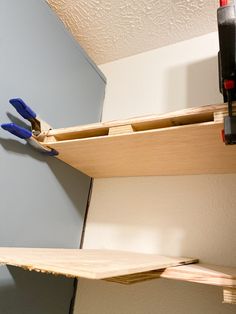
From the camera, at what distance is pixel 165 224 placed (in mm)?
915

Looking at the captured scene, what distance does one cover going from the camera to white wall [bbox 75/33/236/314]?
0.82m

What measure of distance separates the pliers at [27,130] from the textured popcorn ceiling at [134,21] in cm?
54

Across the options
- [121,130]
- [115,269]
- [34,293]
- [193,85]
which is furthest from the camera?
[193,85]

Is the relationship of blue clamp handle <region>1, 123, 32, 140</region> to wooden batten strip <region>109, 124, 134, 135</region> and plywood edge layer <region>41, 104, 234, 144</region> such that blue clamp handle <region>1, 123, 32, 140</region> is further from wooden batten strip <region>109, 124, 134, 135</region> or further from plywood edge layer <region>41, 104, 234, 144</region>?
wooden batten strip <region>109, 124, 134, 135</region>

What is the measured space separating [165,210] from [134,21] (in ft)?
2.56

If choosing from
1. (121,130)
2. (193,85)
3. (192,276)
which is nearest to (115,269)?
(192,276)

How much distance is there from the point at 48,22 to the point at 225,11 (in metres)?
0.73

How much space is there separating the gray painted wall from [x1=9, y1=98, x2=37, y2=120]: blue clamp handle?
0.08 ft

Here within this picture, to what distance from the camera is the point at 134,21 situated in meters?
1.08

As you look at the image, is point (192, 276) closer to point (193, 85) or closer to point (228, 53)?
point (228, 53)

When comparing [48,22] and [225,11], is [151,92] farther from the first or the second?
[225,11]

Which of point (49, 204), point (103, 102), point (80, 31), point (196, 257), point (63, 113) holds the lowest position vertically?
point (196, 257)

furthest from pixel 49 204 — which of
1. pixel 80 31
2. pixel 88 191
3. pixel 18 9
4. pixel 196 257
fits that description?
pixel 80 31

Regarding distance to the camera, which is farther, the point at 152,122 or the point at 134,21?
the point at 134,21
